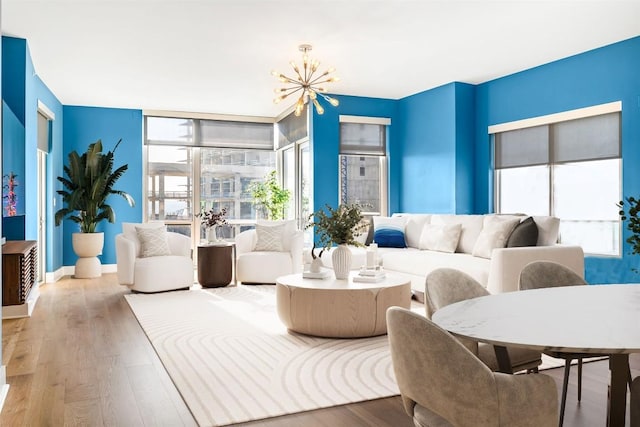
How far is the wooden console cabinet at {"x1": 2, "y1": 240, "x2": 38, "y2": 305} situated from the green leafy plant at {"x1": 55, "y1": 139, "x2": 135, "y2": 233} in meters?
2.51

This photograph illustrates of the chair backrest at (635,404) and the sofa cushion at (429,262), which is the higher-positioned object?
the sofa cushion at (429,262)

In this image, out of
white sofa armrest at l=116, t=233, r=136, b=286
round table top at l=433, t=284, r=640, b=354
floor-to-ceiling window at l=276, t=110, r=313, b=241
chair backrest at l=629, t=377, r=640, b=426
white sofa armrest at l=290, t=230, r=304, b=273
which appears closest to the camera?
round table top at l=433, t=284, r=640, b=354

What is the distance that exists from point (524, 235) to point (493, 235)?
30cm

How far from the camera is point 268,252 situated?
676 centimetres

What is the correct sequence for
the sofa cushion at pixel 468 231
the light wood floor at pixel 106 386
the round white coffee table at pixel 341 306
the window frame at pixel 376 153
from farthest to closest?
the window frame at pixel 376 153, the sofa cushion at pixel 468 231, the round white coffee table at pixel 341 306, the light wood floor at pixel 106 386

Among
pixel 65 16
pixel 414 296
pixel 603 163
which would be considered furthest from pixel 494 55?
pixel 65 16

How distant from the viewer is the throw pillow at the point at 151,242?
6227 mm

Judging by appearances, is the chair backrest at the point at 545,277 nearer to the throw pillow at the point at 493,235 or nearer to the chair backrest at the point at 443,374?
the chair backrest at the point at 443,374

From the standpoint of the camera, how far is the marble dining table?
4.24 ft

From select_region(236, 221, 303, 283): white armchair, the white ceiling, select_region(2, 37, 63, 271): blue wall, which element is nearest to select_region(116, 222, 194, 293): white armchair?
select_region(236, 221, 303, 283): white armchair

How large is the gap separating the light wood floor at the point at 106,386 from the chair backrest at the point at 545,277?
636 millimetres

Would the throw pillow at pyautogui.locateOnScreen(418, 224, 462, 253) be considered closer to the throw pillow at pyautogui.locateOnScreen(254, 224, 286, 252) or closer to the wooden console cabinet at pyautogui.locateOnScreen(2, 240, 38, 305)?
the throw pillow at pyautogui.locateOnScreen(254, 224, 286, 252)

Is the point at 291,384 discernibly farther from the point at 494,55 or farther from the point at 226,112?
the point at 226,112

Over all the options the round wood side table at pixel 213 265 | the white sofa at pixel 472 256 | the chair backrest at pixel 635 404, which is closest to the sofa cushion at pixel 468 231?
the white sofa at pixel 472 256
